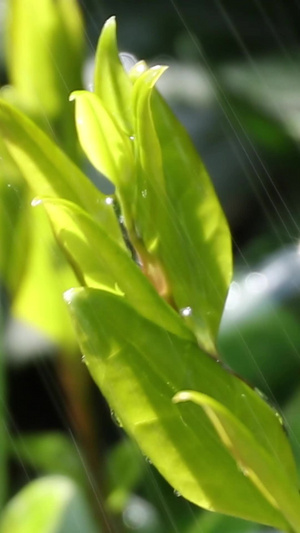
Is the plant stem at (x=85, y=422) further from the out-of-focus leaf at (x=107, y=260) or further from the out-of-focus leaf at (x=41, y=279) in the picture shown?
the out-of-focus leaf at (x=107, y=260)

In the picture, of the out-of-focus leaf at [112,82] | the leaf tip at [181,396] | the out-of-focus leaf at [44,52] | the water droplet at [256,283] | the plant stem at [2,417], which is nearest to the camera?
the leaf tip at [181,396]

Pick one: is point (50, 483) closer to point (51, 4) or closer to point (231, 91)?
point (51, 4)

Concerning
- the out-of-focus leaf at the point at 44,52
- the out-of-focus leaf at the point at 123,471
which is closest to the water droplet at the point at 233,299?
the out-of-focus leaf at the point at 123,471

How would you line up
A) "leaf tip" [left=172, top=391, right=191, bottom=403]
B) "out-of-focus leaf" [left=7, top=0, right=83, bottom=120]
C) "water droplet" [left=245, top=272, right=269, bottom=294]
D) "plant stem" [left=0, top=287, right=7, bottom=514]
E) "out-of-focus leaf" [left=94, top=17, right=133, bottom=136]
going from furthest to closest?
"water droplet" [left=245, top=272, right=269, bottom=294]
"plant stem" [left=0, top=287, right=7, bottom=514]
"out-of-focus leaf" [left=7, top=0, right=83, bottom=120]
"out-of-focus leaf" [left=94, top=17, right=133, bottom=136]
"leaf tip" [left=172, top=391, right=191, bottom=403]

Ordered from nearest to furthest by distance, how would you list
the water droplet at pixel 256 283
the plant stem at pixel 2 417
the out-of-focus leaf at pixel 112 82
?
the out-of-focus leaf at pixel 112 82 → the plant stem at pixel 2 417 → the water droplet at pixel 256 283

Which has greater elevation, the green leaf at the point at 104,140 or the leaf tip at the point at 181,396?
the green leaf at the point at 104,140

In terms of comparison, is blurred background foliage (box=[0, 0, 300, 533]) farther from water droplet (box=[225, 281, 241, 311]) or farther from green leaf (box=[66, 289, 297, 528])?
green leaf (box=[66, 289, 297, 528])

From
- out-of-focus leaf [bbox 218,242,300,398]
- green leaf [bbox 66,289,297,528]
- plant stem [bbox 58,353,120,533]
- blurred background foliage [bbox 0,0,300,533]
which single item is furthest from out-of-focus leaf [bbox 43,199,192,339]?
out-of-focus leaf [bbox 218,242,300,398]
